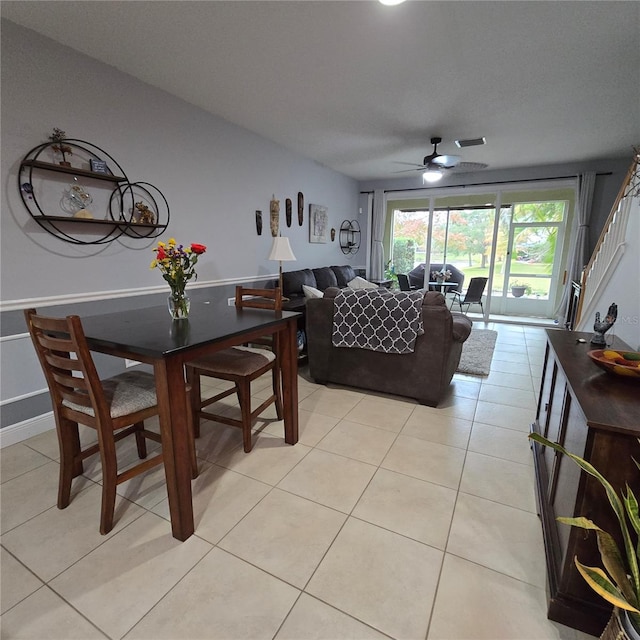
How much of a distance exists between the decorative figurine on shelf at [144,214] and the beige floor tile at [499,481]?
3.00 metres

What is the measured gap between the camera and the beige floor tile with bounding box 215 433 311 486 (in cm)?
195

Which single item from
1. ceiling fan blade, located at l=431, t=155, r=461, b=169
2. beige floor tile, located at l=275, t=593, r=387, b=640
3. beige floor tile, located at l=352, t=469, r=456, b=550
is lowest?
beige floor tile, located at l=352, t=469, r=456, b=550

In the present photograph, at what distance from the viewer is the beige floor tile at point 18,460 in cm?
195

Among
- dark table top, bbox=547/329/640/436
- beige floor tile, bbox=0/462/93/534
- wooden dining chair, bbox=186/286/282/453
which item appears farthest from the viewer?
wooden dining chair, bbox=186/286/282/453

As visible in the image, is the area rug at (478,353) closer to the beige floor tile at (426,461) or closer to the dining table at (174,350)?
the beige floor tile at (426,461)

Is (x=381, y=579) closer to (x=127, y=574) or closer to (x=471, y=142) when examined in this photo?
(x=127, y=574)

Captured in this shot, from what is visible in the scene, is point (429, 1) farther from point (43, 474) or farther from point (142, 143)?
point (43, 474)

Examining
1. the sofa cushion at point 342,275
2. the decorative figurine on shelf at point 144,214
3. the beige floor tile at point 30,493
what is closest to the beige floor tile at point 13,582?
the beige floor tile at point 30,493

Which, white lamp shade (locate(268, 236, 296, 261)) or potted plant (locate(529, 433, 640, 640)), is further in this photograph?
white lamp shade (locate(268, 236, 296, 261))

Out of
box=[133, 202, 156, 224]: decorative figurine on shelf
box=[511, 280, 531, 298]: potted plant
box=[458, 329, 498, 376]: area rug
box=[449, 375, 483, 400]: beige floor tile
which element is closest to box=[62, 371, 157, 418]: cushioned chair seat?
box=[133, 202, 156, 224]: decorative figurine on shelf

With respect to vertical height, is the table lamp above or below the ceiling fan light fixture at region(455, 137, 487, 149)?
below

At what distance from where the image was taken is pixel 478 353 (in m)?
4.20

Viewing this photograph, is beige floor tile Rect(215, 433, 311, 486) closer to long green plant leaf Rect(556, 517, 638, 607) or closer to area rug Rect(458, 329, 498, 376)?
long green plant leaf Rect(556, 517, 638, 607)

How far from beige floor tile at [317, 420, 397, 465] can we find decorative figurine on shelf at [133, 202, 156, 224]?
2.28 metres
